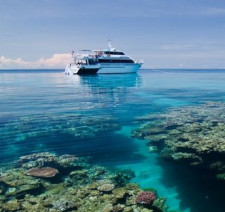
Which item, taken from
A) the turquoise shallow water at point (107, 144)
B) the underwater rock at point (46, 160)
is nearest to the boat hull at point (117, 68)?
the turquoise shallow water at point (107, 144)

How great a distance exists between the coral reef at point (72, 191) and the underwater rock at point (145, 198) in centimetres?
6

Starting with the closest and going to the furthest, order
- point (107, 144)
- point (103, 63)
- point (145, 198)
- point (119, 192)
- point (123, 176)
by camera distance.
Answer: point (145, 198) → point (119, 192) → point (123, 176) → point (107, 144) → point (103, 63)

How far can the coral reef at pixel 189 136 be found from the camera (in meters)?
14.0

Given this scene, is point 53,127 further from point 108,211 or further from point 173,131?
point 108,211

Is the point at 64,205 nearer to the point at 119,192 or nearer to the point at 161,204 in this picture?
the point at 119,192

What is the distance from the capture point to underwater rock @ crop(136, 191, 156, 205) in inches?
392

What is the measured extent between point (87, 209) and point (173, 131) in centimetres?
1145

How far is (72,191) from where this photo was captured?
10688 mm

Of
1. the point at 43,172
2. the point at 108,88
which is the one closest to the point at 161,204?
the point at 43,172

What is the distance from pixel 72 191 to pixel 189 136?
33.2 feet

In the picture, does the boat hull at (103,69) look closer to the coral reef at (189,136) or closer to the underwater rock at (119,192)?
the coral reef at (189,136)

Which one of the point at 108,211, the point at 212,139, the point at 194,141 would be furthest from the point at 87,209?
the point at 212,139

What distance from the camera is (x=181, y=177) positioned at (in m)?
12.1

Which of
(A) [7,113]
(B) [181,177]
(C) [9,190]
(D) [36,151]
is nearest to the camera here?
Result: (C) [9,190]
